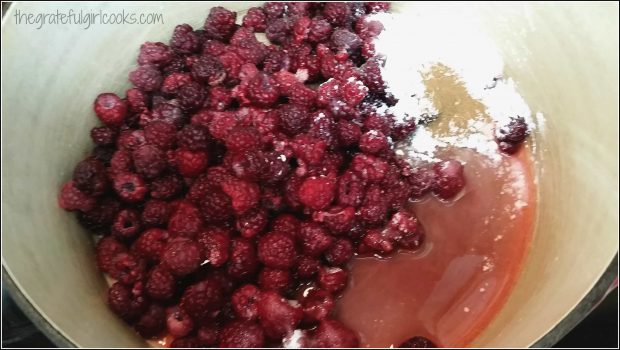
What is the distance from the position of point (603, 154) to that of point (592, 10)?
0.41 m

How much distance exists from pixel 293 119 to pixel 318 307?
539mm

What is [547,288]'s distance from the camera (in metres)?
1.42

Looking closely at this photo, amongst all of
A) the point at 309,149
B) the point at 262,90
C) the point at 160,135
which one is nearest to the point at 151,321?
the point at 160,135

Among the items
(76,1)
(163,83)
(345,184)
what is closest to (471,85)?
(345,184)

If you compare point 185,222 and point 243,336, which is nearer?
point 243,336

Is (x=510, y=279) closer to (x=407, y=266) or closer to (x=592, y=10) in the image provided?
(x=407, y=266)

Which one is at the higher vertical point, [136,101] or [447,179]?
[136,101]

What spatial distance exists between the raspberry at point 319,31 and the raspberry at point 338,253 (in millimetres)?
705

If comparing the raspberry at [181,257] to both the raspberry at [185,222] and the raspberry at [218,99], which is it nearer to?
the raspberry at [185,222]

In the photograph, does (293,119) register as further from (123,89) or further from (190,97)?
(123,89)

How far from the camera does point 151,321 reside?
1.36 meters

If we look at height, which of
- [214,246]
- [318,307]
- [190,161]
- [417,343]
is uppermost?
[190,161]

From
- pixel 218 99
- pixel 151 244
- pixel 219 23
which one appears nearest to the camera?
pixel 151 244

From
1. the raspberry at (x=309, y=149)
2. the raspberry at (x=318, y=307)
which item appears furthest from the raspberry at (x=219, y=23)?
the raspberry at (x=318, y=307)
